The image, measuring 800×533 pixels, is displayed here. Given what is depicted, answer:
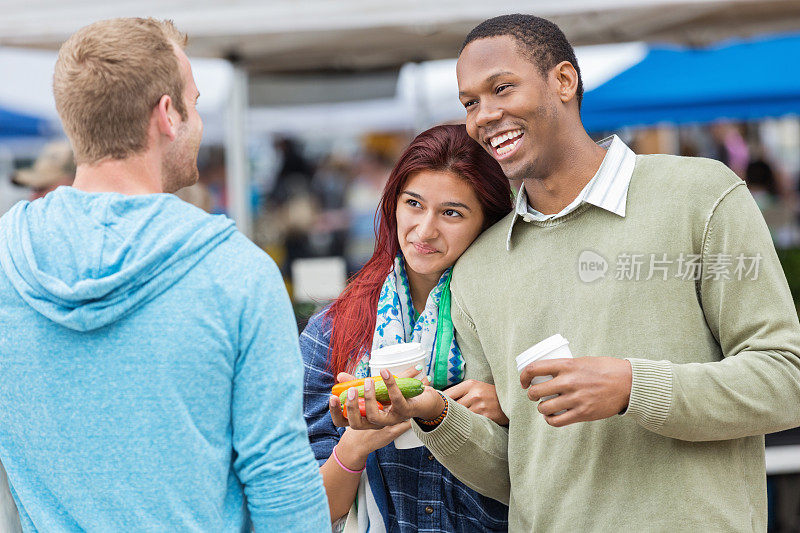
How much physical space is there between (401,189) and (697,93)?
3698mm

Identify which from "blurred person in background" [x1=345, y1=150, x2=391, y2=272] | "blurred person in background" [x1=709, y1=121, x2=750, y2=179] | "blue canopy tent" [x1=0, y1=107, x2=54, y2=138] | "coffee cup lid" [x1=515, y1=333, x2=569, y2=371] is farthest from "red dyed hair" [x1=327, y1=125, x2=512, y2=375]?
"blurred person in background" [x1=709, y1=121, x2=750, y2=179]

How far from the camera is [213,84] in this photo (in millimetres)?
7957

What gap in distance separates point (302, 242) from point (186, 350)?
519cm

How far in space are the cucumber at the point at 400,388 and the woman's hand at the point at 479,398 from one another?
0.23 meters

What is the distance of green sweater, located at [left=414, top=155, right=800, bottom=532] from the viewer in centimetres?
161

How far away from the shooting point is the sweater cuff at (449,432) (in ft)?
6.02

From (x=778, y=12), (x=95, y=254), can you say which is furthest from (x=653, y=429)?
(x=778, y=12)

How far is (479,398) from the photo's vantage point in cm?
198

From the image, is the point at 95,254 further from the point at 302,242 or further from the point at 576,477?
the point at 302,242

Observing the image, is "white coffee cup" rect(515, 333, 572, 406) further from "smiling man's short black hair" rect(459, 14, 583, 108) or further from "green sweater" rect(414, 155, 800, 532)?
"smiling man's short black hair" rect(459, 14, 583, 108)

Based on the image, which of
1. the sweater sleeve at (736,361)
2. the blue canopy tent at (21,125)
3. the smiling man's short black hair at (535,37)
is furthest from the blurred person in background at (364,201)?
the sweater sleeve at (736,361)

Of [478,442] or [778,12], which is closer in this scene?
[478,442]

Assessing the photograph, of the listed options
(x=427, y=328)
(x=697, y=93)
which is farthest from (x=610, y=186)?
(x=697, y=93)

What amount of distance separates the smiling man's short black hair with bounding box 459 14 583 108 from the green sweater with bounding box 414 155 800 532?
326 millimetres
